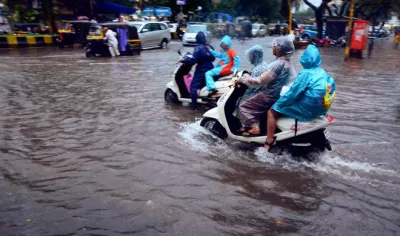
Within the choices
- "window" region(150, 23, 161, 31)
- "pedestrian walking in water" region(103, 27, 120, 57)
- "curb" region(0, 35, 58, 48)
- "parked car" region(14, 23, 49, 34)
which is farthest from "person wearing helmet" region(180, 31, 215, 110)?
"parked car" region(14, 23, 49, 34)

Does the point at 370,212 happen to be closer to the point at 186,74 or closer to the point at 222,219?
the point at 222,219

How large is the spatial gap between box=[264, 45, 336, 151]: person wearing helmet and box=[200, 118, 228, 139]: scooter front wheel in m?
1.22

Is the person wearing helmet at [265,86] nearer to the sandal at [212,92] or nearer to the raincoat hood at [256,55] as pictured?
the raincoat hood at [256,55]

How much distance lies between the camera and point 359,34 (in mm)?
17531

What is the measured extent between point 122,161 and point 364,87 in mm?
7910

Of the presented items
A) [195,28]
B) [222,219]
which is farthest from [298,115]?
[195,28]

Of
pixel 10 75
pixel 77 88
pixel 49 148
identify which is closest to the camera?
pixel 49 148

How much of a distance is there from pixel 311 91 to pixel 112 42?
14789mm

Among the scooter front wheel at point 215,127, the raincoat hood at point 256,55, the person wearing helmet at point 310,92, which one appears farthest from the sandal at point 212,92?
the person wearing helmet at point 310,92

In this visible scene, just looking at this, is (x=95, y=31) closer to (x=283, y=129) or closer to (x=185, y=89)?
(x=185, y=89)

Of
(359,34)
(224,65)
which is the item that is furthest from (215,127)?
(359,34)

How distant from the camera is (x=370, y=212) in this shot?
141 inches

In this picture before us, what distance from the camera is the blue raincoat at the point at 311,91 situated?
4270mm

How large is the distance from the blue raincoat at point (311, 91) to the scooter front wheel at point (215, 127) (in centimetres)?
128
